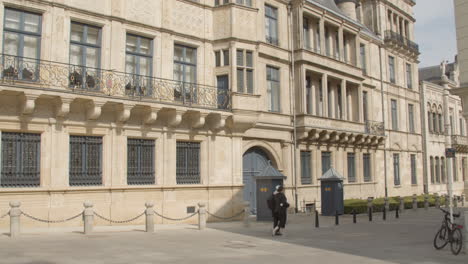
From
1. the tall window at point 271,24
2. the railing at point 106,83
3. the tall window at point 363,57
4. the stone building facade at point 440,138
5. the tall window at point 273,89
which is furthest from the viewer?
the stone building facade at point 440,138

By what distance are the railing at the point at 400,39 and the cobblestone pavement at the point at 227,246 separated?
69.6 ft

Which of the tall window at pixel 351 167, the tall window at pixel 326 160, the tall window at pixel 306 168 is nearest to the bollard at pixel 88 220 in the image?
the tall window at pixel 306 168

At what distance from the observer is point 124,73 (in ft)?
60.4

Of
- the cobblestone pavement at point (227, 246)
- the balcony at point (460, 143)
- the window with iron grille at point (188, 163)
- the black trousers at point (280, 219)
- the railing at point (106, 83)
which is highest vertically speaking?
the railing at point (106, 83)

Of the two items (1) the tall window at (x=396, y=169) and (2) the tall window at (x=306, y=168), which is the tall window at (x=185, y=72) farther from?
(1) the tall window at (x=396, y=169)

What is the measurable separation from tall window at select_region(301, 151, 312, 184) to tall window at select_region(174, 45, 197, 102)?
886cm

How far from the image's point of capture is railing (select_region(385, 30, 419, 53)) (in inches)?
1427

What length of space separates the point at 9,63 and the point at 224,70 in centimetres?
905

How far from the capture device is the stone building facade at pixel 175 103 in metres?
16.2

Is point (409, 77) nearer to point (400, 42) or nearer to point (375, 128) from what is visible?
point (400, 42)

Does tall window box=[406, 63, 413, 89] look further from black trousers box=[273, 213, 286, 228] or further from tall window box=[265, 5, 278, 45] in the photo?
black trousers box=[273, 213, 286, 228]

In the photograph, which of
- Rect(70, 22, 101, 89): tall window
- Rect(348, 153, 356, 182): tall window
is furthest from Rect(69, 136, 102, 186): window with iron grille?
Rect(348, 153, 356, 182): tall window

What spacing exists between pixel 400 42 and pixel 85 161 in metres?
27.9

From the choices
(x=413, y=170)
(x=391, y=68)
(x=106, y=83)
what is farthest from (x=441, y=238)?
(x=413, y=170)
